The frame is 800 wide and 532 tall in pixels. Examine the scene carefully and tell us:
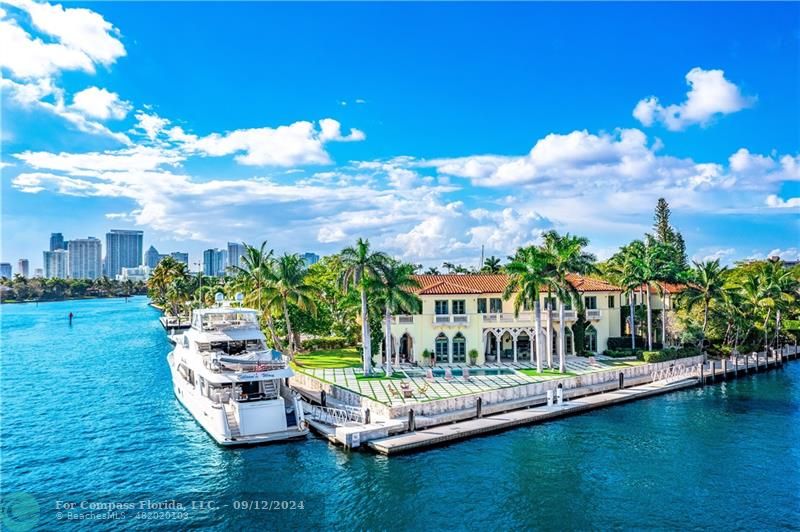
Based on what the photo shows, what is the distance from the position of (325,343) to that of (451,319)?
1784 centimetres

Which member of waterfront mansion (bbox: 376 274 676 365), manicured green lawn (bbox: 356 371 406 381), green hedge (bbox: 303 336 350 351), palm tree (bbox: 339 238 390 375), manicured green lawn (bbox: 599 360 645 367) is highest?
palm tree (bbox: 339 238 390 375)

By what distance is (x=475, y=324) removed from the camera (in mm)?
52625

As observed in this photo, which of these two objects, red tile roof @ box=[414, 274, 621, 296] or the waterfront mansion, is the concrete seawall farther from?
red tile roof @ box=[414, 274, 621, 296]

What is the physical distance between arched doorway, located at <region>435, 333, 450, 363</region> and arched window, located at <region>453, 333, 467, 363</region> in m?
0.76

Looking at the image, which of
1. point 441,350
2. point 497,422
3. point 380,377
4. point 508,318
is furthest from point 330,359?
point 497,422

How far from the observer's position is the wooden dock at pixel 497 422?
3147 centimetres

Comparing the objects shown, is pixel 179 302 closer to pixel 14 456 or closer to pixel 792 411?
pixel 14 456

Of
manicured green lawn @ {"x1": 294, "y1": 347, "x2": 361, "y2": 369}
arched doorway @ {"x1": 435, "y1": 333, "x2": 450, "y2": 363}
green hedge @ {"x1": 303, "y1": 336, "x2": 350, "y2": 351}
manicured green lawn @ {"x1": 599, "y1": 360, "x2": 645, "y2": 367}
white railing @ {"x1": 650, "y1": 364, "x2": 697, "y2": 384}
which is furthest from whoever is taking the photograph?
green hedge @ {"x1": 303, "y1": 336, "x2": 350, "y2": 351}

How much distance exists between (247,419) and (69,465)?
380 inches

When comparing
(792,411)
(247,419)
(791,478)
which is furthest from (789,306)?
(247,419)

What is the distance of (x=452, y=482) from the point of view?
27172 mm

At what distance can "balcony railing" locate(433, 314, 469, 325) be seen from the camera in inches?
2041

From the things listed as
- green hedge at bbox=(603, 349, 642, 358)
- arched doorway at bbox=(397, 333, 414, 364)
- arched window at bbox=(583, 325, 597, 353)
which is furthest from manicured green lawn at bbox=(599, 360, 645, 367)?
arched doorway at bbox=(397, 333, 414, 364)

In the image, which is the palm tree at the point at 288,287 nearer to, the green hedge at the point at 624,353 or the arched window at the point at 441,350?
the arched window at the point at 441,350
